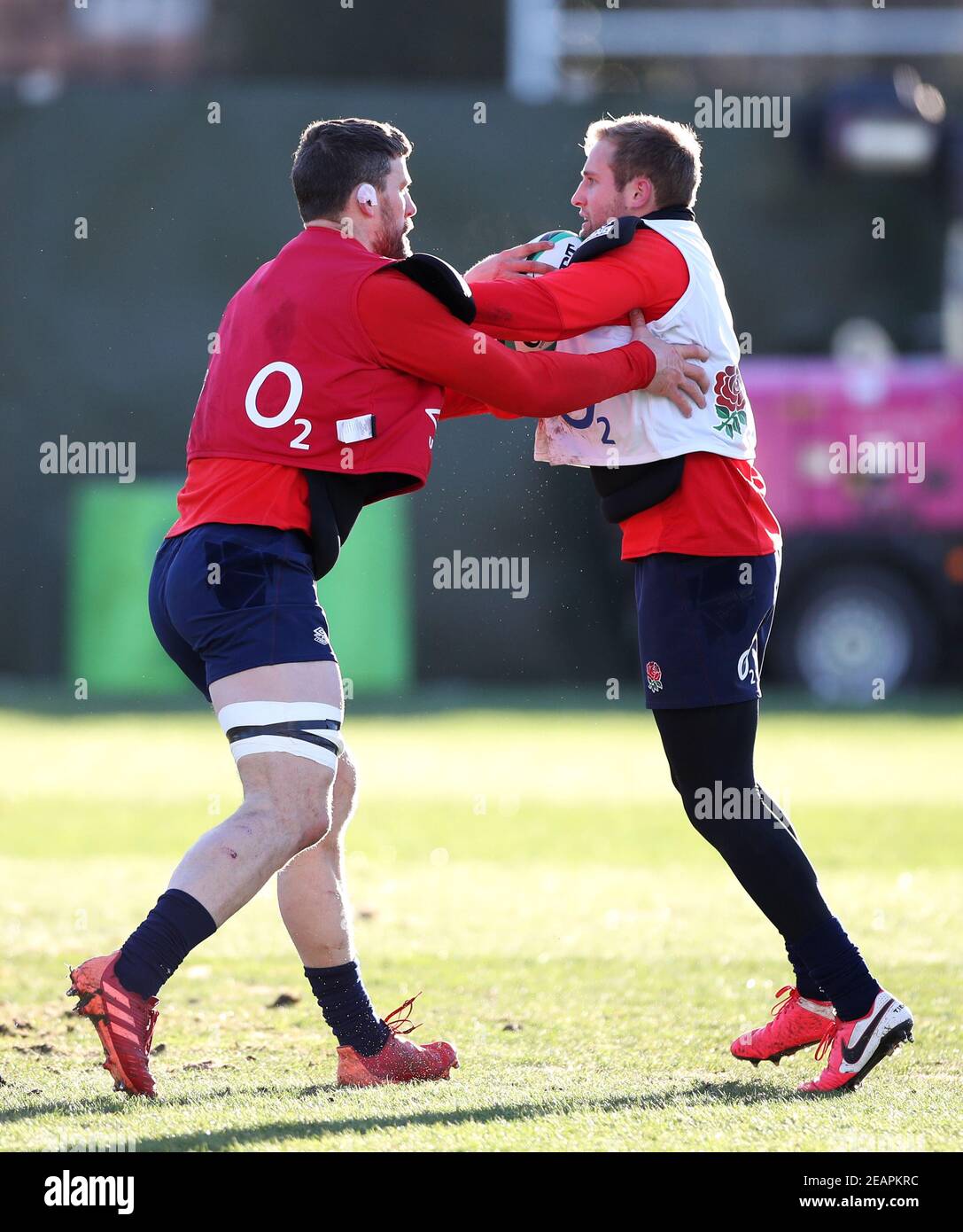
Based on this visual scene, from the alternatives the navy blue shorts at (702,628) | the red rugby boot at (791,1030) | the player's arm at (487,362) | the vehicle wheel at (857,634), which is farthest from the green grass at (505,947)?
the vehicle wheel at (857,634)

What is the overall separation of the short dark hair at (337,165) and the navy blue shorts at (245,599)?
0.83 meters

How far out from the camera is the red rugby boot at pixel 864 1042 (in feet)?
15.1

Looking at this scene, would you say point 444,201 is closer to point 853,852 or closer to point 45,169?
point 45,169

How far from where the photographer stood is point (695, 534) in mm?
4797

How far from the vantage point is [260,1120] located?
4.28 meters

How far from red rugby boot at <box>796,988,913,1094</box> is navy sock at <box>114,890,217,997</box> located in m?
1.52

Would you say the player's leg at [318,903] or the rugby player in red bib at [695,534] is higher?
the rugby player in red bib at [695,534]

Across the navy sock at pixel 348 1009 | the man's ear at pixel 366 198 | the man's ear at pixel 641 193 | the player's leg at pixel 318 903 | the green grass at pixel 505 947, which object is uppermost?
the man's ear at pixel 641 193

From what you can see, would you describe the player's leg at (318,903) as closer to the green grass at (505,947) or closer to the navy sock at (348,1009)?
the navy sock at (348,1009)

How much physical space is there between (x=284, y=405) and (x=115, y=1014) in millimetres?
1428

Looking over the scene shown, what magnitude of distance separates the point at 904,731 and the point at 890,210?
5.81 m

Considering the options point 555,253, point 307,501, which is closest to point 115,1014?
point 307,501

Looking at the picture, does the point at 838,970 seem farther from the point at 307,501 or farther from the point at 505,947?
the point at 505,947

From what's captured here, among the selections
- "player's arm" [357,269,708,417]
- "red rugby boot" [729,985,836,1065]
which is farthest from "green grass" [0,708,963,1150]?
"player's arm" [357,269,708,417]
